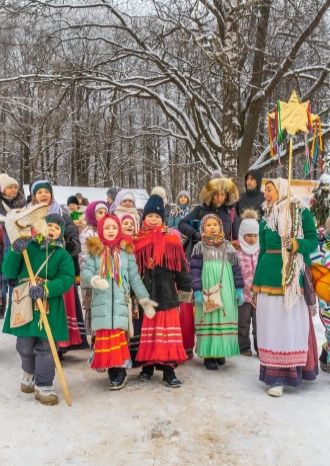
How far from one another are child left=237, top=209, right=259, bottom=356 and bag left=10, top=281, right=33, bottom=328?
242 centimetres

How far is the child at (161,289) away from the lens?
4.29 metres

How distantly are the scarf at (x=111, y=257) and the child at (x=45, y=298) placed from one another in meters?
0.28

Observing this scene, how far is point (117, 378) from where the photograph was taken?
13.8ft

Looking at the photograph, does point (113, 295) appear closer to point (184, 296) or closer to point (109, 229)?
point (109, 229)

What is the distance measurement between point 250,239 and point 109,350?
2.18 metres

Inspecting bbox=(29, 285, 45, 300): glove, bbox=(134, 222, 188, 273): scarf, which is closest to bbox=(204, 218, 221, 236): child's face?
bbox=(134, 222, 188, 273): scarf

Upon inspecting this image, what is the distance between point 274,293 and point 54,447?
2.14 meters

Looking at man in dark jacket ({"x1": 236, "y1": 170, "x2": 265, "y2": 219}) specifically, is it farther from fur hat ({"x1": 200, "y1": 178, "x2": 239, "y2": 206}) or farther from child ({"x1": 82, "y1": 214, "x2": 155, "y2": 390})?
child ({"x1": 82, "y1": 214, "x2": 155, "y2": 390})

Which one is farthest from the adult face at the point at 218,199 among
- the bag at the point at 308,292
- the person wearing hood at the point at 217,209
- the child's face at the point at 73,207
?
the child's face at the point at 73,207

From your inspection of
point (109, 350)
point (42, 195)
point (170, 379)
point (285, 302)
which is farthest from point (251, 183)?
point (109, 350)

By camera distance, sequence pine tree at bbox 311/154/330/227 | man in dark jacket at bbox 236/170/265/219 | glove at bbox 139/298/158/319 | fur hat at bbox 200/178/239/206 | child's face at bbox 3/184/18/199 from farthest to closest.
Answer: pine tree at bbox 311/154/330/227, man in dark jacket at bbox 236/170/265/219, child's face at bbox 3/184/18/199, fur hat at bbox 200/178/239/206, glove at bbox 139/298/158/319

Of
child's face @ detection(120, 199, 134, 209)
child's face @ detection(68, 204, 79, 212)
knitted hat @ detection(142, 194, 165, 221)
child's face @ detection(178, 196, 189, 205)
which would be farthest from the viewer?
child's face @ detection(178, 196, 189, 205)

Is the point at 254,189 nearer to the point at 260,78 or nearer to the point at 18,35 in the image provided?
the point at 260,78

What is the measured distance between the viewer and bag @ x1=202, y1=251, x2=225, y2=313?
4684mm
